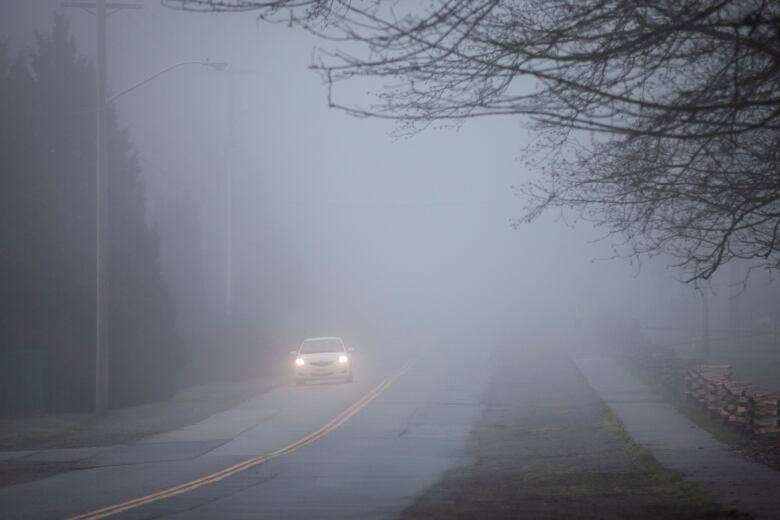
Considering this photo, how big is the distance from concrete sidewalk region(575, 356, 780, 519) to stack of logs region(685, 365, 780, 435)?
0.64 m

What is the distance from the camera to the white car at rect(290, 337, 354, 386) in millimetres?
40625

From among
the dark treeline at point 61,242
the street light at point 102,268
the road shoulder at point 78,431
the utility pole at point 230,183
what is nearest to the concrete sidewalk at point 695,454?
the road shoulder at point 78,431

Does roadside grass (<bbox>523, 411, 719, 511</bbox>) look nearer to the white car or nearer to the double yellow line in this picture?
the double yellow line

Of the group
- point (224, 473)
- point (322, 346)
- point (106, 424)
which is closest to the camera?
point (224, 473)

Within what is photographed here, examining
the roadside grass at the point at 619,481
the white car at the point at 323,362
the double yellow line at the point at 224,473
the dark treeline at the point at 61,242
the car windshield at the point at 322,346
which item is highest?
the dark treeline at the point at 61,242

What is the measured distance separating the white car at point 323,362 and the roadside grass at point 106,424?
520 centimetres

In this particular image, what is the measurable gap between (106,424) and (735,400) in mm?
14483

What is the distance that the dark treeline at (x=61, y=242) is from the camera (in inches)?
1187

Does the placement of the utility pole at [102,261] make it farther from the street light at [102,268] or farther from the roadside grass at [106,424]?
the roadside grass at [106,424]

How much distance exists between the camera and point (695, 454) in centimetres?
1775

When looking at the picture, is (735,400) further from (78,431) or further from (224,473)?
(78,431)

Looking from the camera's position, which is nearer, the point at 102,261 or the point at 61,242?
the point at 102,261

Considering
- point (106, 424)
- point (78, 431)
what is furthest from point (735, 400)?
point (106, 424)

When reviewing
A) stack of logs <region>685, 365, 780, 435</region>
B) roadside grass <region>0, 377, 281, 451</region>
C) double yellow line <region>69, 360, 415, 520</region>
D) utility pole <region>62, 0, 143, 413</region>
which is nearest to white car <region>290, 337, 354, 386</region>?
roadside grass <region>0, 377, 281, 451</region>
